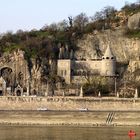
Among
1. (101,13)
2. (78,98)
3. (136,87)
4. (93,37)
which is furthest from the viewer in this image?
(101,13)

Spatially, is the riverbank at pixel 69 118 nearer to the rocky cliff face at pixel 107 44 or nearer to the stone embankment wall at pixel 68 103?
the stone embankment wall at pixel 68 103

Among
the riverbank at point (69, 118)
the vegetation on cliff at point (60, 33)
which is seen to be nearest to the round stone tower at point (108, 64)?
the vegetation on cliff at point (60, 33)

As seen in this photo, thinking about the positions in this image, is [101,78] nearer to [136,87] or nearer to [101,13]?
[136,87]

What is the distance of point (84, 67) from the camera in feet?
406

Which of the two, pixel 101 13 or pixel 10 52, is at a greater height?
pixel 101 13

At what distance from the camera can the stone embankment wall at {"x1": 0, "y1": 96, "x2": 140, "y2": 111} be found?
325 ft

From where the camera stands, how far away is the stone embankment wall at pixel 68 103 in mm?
99188

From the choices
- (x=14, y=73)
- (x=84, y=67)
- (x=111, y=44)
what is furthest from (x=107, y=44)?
(x=14, y=73)

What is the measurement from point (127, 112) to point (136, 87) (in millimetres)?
26230

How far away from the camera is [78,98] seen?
10106 cm

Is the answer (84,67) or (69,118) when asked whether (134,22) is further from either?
(69,118)

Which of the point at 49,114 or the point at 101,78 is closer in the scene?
the point at 49,114

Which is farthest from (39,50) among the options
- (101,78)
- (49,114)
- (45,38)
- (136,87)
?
(49,114)

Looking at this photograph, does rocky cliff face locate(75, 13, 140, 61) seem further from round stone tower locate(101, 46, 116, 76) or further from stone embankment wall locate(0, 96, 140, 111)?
stone embankment wall locate(0, 96, 140, 111)
